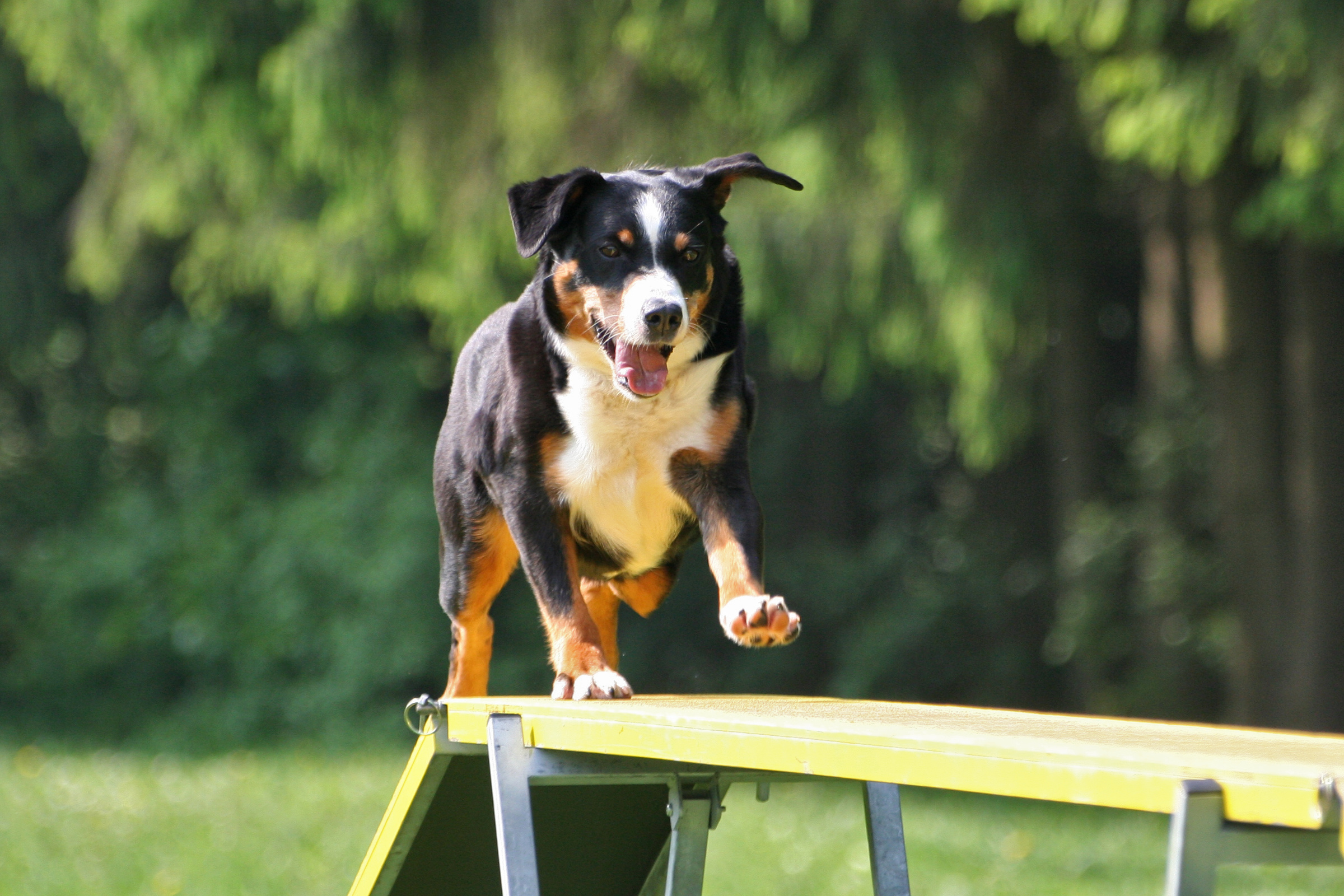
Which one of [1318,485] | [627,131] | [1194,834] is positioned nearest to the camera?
[1194,834]

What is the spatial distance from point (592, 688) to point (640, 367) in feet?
2.21

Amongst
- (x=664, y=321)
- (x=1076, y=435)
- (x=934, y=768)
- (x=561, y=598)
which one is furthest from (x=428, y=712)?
(x=1076, y=435)

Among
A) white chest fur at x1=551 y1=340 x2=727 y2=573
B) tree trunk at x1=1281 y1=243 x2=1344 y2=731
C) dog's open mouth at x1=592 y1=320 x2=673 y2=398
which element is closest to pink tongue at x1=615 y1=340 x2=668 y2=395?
dog's open mouth at x1=592 y1=320 x2=673 y2=398

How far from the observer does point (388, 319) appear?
42.5 feet

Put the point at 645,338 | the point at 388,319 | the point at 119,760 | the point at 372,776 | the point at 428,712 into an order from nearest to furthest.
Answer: the point at 645,338, the point at 428,712, the point at 372,776, the point at 119,760, the point at 388,319

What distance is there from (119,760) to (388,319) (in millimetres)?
4046

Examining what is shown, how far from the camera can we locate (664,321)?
3156 millimetres

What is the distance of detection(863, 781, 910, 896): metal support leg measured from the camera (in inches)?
128

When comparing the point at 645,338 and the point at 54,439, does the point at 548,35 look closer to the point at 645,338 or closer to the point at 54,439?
the point at 645,338

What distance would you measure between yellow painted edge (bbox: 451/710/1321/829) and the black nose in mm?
784

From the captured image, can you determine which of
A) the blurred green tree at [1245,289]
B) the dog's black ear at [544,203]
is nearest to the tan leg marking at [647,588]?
the dog's black ear at [544,203]

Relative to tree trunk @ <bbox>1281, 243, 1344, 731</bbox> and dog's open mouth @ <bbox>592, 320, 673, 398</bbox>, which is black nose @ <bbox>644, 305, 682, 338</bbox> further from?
tree trunk @ <bbox>1281, 243, 1344, 731</bbox>

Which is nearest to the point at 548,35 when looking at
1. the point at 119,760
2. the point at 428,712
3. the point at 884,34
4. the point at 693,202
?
the point at 884,34

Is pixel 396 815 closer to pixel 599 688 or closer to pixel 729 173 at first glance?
pixel 599 688
